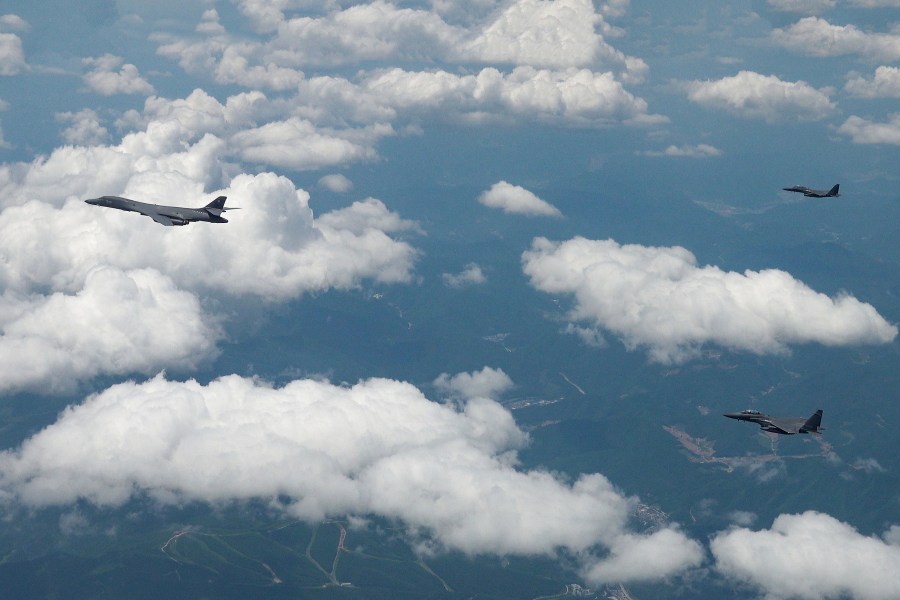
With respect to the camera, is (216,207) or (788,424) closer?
(788,424)

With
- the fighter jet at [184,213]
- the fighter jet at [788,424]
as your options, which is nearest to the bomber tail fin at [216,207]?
the fighter jet at [184,213]

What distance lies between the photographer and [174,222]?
109250 mm

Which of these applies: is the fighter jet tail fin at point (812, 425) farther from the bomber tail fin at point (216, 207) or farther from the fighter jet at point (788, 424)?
the bomber tail fin at point (216, 207)

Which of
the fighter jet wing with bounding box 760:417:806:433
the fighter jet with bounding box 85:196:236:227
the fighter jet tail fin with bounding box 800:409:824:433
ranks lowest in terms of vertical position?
the fighter jet wing with bounding box 760:417:806:433

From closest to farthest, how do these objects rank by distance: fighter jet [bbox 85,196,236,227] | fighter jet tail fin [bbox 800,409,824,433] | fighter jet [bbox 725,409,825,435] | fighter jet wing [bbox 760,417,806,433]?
fighter jet tail fin [bbox 800,409,824,433]
fighter jet [bbox 725,409,825,435]
fighter jet wing [bbox 760,417,806,433]
fighter jet [bbox 85,196,236,227]

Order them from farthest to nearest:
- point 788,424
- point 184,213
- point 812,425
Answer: point 184,213 → point 788,424 → point 812,425

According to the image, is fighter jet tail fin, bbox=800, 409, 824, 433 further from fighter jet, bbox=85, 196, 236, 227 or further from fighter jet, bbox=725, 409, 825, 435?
fighter jet, bbox=85, 196, 236, 227

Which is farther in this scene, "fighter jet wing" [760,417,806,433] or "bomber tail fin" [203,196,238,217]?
"bomber tail fin" [203,196,238,217]

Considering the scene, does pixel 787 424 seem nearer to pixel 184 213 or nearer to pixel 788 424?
pixel 788 424

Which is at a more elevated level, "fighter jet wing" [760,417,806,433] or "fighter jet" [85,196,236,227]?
"fighter jet" [85,196,236,227]

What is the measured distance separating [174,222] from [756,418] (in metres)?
78.4

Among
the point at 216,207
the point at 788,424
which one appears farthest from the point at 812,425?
the point at 216,207

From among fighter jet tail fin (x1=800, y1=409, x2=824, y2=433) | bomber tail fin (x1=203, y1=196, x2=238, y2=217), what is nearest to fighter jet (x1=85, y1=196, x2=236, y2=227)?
bomber tail fin (x1=203, y1=196, x2=238, y2=217)

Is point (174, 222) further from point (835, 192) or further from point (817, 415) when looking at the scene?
point (835, 192)
